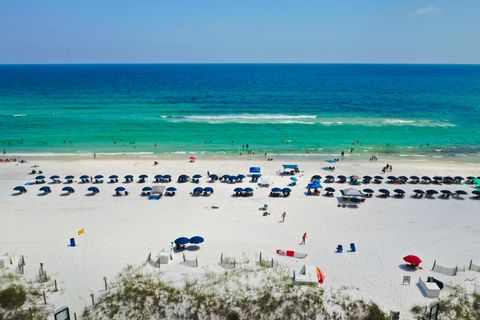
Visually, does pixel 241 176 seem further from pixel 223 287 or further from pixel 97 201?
pixel 223 287

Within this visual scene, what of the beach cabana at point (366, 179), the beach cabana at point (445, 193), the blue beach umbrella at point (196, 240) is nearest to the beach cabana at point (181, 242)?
the blue beach umbrella at point (196, 240)

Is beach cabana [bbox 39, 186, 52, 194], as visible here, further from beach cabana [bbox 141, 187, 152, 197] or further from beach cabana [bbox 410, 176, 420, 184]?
beach cabana [bbox 410, 176, 420, 184]

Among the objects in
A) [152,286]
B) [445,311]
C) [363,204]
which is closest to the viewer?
[445,311]

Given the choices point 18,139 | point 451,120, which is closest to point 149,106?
point 18,139

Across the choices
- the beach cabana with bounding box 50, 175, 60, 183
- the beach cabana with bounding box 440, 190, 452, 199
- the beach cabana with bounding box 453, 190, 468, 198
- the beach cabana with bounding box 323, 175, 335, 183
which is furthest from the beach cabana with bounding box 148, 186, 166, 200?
the beach cabana with bounding box 453, 190, 468, 198

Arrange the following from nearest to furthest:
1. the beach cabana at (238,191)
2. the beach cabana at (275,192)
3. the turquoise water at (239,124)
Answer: the beach cabana at (275,192) < the beach cabana at (238,191) < the turquoise water at (239,124)

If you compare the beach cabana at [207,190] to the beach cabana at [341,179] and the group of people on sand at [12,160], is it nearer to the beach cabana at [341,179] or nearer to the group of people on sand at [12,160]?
the beach cabana at [341,179]

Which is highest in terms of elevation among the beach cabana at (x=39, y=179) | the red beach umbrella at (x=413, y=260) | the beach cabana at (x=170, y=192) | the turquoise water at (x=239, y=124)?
the turquoise water at (x=239, y=124)

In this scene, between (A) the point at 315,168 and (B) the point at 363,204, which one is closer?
(B) the point at 363,204
